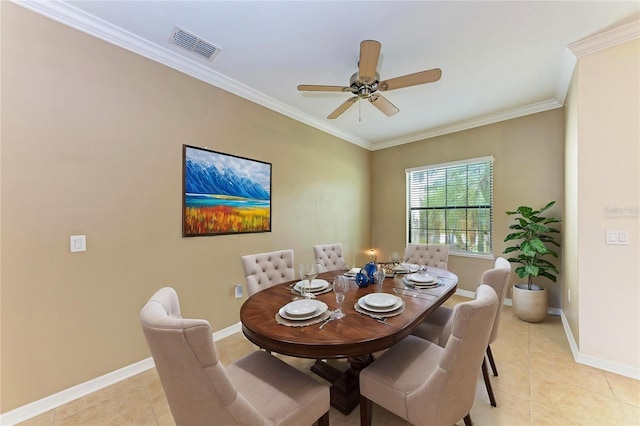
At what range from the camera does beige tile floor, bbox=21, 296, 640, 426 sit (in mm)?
1670

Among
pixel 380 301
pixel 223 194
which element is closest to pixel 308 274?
pixel 380 301

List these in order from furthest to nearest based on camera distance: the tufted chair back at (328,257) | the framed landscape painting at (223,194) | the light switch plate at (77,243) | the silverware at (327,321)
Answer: the tufted chair back at (328,257) < the framed landscape painting at (223,194) < the light switch plate at (77,243) < the silverware at (327,321)

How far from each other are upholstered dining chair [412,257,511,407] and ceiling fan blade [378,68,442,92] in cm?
149

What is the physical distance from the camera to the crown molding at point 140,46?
6.00 feet

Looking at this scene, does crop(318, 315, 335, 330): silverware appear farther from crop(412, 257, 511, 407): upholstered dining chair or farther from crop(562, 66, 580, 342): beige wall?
crop(562, 66, 580, 342): beige wall

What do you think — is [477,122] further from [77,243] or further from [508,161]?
[77,243]

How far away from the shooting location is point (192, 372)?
0.91m

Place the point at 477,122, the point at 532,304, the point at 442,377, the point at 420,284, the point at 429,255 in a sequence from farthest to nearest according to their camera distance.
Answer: the point at 477,122 → the point at 429,255 → the point at 532,304 → the point at 420,284 → the point at 442,377

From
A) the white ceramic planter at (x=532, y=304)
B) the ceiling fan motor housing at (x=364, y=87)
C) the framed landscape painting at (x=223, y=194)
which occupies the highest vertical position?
the ceiling fan motor housing at (x=364, y=87)

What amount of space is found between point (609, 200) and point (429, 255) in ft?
5.35

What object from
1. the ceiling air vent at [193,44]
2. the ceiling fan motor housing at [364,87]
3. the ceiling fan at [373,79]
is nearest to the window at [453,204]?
the ceiling fan at [373,79]

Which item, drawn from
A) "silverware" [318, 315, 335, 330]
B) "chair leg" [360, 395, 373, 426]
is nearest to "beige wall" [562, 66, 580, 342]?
"chair leg" [360, 395, 373, 426]

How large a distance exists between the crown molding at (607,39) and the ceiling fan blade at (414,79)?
4.65 feet

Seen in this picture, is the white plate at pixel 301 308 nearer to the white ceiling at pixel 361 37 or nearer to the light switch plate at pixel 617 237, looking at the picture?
the white ceiling at pixel 361 37
